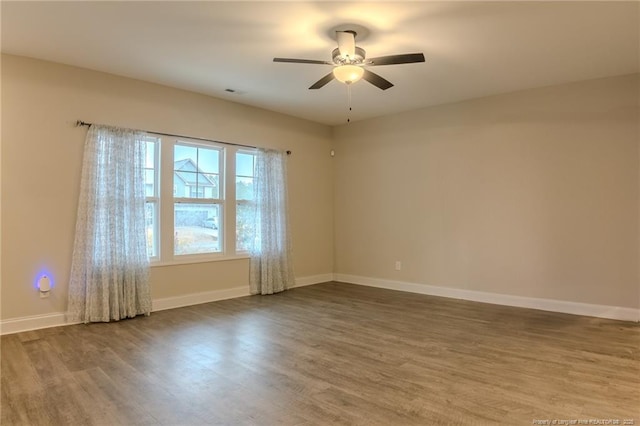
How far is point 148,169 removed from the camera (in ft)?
16.1

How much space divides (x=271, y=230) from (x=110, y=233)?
2.26 metres

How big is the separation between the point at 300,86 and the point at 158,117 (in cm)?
180

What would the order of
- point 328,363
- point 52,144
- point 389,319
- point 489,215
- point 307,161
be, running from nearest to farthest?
point 328,363 < point 52,144 < point 389,319 < point 489,215 < point 307,161

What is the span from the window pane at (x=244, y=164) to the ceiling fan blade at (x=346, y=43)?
2873 mm

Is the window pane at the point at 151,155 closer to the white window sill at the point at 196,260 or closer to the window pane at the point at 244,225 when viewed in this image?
the white window sill at the point at 196,260

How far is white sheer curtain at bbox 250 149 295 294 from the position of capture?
586cm

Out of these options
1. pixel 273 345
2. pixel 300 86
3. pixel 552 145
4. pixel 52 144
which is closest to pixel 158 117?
pixel 52 144

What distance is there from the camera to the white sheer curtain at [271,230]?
231 inches

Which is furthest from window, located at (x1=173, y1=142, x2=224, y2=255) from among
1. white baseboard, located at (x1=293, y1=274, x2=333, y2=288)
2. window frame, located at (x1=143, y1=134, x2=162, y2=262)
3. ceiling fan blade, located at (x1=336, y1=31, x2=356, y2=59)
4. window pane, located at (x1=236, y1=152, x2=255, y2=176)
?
ceiling fan blade, located at (x1=336, y1=31, x2=356, y2=59)

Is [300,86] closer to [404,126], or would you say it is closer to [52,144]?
[404,126]

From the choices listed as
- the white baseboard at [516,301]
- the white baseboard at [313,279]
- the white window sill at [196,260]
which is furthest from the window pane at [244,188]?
the white baseboard at [516,301]

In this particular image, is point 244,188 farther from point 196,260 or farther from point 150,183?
point 150,183

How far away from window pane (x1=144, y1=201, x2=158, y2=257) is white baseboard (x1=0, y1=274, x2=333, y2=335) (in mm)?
616

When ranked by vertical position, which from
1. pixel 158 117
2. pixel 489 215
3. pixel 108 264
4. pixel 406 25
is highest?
pixel 406 25
